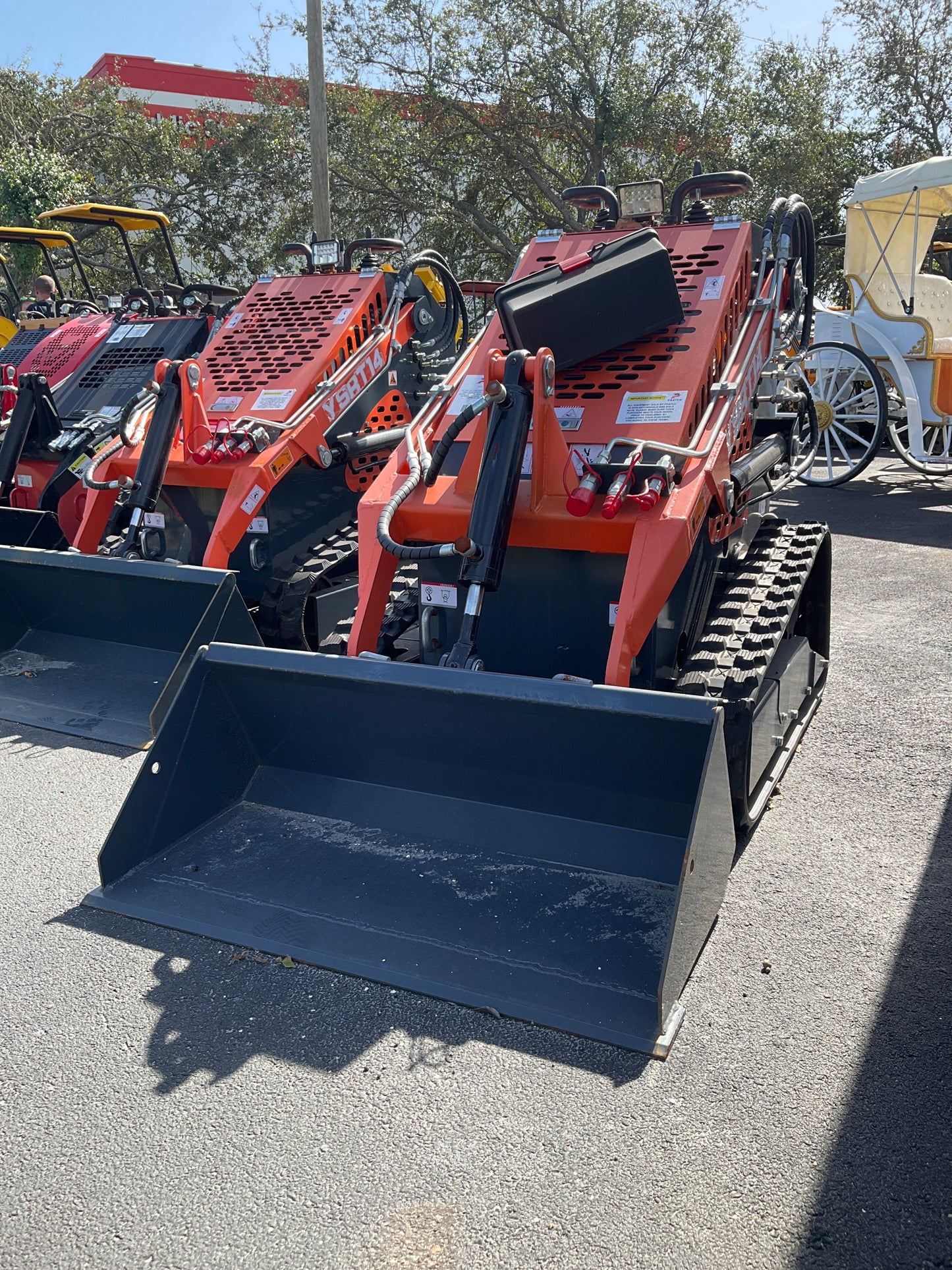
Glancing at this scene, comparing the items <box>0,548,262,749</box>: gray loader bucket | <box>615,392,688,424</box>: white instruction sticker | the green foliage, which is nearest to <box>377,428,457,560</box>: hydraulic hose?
<box>615,392,688,424</box>: white instruction sticker

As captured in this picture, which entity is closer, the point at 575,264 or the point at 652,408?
the point at 652,408

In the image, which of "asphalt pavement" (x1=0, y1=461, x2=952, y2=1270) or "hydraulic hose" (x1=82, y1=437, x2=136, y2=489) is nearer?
"asphalt pavement" (x1=0, y1=461, x2=952, y2=1270)

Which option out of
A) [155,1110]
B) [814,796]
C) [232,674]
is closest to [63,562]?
[232,674]

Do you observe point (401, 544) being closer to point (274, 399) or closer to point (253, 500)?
point (253, 500)

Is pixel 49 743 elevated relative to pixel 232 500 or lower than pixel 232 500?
lower

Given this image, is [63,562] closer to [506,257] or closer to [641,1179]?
[641,1179]

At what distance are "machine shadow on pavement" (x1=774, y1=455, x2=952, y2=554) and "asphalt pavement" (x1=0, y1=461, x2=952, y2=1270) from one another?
4592 millimetres

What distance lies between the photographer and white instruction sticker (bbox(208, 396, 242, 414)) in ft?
18.4

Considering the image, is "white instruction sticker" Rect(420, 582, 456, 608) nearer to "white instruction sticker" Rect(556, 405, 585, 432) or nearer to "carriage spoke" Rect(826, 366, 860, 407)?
"white instruction sticker" Rect(556, 405, 585, 432)

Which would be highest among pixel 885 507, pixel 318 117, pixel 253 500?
pixel 318 117

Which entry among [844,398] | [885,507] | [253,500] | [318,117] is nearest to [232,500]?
[253,500]

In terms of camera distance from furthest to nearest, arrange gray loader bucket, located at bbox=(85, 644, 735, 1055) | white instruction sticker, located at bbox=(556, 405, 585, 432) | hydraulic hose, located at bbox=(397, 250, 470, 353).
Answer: hydraulic hose, located at bbox=(397, 250, 470, 353) → white instruction sticker, located at bbox=(556, 405, 585, 432) → gray loader bucket, located at bbox=(85, 644, 735, 1055)

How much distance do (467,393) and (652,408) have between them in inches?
31.0

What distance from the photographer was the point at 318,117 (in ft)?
41.3
